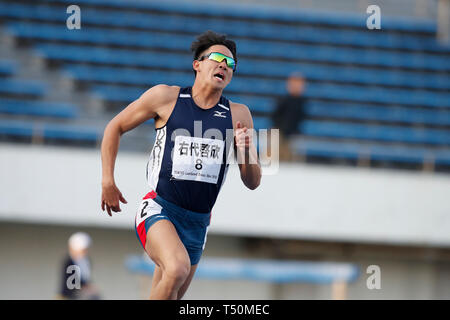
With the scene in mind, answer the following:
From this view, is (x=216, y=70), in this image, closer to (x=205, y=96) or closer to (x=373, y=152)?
(x=205, y=96)

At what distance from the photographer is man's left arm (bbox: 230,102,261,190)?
4254mm

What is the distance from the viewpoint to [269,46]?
14.8 metres

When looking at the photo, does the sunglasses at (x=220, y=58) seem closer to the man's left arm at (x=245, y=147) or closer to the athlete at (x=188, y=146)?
the athlete at (x=188, y=146)

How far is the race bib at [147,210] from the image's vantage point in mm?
4582

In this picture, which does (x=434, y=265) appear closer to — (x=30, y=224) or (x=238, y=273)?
(x=238, y=273)

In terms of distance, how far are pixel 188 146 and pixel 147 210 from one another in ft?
1.64

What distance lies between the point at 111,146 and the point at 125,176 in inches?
244

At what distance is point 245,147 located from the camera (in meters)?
4.32

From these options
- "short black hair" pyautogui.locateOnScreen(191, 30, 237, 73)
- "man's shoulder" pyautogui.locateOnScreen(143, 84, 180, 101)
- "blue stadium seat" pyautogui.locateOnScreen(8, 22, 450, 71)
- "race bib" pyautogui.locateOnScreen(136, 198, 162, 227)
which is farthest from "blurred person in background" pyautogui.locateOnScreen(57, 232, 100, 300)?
"blue stadium seat" pyautogui.locateOnScreen(8, 22, 450, 71)

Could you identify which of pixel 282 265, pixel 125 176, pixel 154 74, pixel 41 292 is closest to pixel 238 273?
pixel 282 265

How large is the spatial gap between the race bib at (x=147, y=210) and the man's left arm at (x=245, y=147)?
0.61 metres

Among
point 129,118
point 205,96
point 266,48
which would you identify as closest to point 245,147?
point 205,96

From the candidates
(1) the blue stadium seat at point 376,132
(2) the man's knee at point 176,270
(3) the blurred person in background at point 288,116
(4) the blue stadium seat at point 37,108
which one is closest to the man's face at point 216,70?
(2) the man's knee at point 176,270

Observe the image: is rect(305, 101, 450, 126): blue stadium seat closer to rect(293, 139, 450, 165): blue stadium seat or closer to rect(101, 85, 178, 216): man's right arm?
rect(293, 139, 450, 165): blue stadium seat
